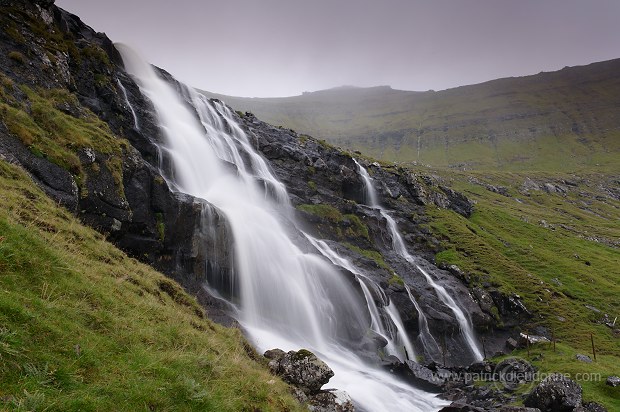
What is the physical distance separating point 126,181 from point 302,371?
15944mm

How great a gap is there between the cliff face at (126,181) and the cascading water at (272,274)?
226 centimetres

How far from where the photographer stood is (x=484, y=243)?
61.7 meters

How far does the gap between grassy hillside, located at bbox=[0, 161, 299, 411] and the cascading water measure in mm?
10082

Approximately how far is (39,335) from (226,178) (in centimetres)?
3302

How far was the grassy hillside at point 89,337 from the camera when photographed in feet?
21.9

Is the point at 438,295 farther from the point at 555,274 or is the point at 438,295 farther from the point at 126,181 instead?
the point at 126,181

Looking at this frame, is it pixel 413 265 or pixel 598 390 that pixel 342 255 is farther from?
pixel 598 390

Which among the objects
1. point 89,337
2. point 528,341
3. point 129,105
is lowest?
point 528,341

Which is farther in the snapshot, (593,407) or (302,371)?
(593,407)

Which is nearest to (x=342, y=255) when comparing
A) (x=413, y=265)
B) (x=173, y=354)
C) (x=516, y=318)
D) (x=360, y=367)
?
(x=413, y=265)

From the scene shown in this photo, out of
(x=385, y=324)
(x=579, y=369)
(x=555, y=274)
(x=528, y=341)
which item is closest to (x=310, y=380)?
(x=385, y=324)

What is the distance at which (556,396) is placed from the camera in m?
20.1

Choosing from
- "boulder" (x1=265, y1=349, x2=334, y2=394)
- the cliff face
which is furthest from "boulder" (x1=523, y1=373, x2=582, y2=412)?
the cliff face

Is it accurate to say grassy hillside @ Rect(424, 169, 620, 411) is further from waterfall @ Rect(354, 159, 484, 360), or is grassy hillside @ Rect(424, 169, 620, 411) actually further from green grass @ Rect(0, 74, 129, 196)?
green grass @ Rect(0, 74, 129, 196)
